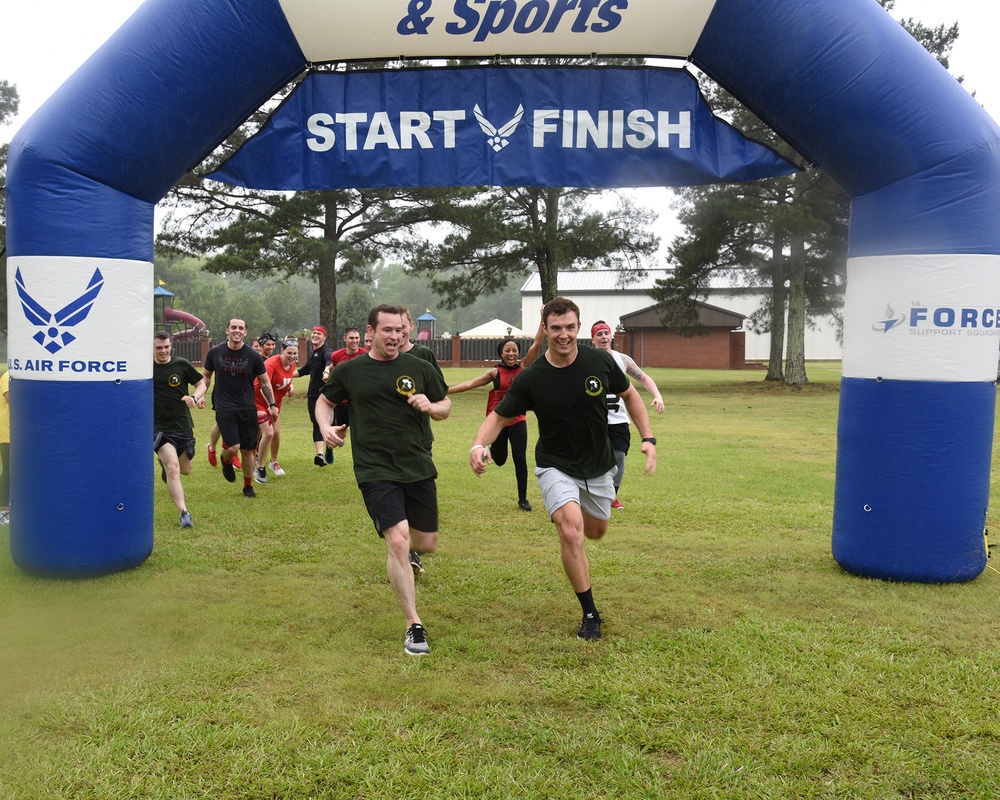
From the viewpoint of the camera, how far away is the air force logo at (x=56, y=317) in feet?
21.3

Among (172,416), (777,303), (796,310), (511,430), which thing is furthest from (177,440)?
(777,303)

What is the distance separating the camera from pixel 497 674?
16.0 ft

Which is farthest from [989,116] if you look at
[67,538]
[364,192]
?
[364,192]

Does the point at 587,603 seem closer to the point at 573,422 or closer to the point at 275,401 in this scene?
the point at 573,422

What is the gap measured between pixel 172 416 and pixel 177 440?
0.80 ft

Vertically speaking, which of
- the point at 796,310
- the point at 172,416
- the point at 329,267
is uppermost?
the point at 329,267

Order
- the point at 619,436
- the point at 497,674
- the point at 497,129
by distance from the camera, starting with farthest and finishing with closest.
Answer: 1. the point at 619,436
2. the point at 497,129
3. the point at 497,674

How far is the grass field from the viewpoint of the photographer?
3721 mm

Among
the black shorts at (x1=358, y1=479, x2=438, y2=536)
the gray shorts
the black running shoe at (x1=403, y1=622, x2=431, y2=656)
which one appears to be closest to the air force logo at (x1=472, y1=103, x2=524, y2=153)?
the gray shorts

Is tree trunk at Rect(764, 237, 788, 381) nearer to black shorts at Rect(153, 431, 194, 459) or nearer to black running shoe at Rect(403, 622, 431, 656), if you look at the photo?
black shorts at Rect(153, 431, 194, 459)

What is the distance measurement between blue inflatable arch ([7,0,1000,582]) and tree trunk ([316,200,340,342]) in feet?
56.9

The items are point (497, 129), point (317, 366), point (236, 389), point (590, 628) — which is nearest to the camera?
point (590, 628)

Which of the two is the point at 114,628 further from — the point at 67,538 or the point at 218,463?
the point at 218,463

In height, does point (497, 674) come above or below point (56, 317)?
below
